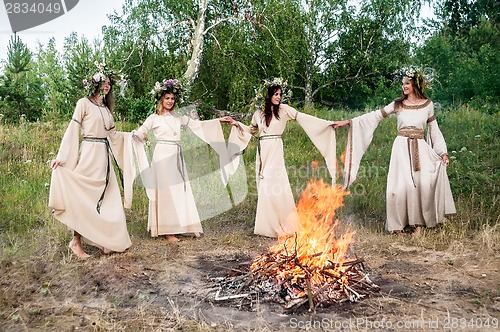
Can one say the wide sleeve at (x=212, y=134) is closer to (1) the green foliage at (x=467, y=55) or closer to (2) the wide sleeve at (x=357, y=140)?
(2) the wide sleeve at (x=357, y=140)

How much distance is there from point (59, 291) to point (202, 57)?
40.6ft

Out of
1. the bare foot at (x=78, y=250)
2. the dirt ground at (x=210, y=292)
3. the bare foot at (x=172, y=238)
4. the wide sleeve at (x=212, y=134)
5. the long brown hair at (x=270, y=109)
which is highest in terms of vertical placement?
the long brown hair at (x=270, y=109)

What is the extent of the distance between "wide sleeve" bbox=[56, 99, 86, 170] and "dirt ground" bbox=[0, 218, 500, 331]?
3.79 ft

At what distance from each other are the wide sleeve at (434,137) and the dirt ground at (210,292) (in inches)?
49.2

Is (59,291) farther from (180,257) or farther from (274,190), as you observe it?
(274,190)

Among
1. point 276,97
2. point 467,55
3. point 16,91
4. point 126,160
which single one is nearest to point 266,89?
point 276,97

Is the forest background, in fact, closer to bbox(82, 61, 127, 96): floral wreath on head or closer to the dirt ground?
the dirt ground

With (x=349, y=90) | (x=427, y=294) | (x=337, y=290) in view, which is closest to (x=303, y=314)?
(x=337, y=290)

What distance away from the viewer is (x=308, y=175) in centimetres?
1065

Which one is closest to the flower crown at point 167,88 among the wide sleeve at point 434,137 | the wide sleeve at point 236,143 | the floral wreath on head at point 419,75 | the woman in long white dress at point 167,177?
the woman in long white dress at point 167,177

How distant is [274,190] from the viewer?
7.36 meters

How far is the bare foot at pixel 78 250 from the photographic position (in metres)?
6.32

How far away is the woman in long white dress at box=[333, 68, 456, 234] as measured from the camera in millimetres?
7020

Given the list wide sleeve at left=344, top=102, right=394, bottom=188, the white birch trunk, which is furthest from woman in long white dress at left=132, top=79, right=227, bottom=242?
the white birch trunk
